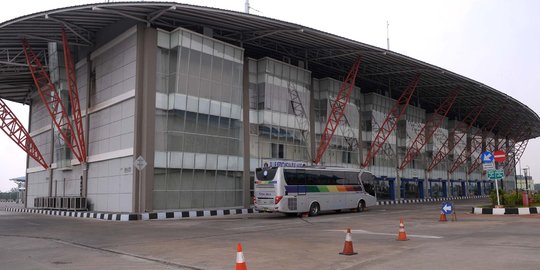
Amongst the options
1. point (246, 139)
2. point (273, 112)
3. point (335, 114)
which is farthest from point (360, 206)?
point (335, 114)

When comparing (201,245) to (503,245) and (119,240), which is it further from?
(503,245)

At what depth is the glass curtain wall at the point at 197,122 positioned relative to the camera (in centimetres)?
2775

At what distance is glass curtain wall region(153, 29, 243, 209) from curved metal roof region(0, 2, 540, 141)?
5.34 feet

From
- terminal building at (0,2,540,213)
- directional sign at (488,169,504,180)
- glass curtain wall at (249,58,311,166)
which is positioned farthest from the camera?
glass curtain wall at (249,58,311,166)

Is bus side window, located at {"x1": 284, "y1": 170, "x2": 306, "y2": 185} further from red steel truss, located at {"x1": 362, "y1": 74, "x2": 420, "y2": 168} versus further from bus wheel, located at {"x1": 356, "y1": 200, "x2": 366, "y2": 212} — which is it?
red steel truss, located at {"x1": 362, "y1": 74, "x2": 420, "y2": 168}

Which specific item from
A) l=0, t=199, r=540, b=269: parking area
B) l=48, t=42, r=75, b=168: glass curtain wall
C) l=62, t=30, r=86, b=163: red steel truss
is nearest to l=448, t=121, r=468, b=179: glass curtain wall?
l=62, t=30, r=86, b=163: red steel truss

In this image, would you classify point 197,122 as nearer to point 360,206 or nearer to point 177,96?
point 177,96

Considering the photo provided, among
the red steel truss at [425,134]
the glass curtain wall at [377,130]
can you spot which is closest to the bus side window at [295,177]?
the glass curtain wall at [377,130]

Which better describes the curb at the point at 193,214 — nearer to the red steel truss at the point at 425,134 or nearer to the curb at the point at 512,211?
the curb at the point at 512,211

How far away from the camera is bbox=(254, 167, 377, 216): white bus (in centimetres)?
2508

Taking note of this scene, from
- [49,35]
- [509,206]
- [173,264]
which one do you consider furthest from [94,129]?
[509,206]

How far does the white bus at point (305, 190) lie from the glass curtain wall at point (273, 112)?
7.79 meters

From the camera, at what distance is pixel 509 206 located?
24.9 meters

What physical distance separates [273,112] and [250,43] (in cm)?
550
